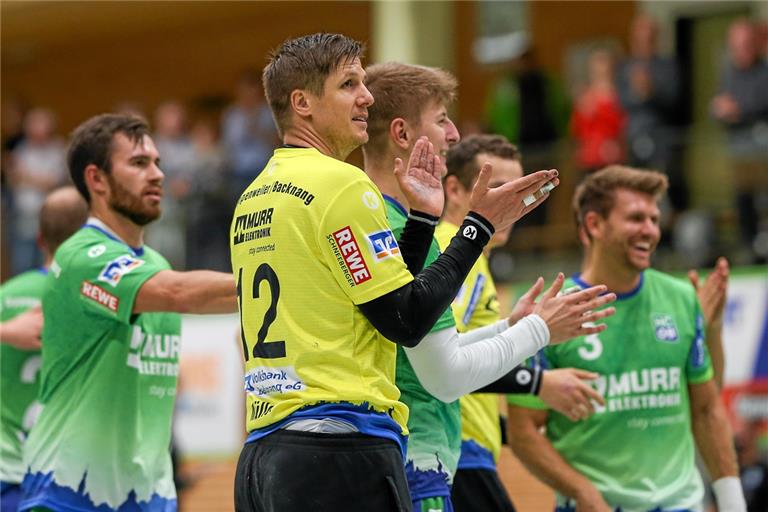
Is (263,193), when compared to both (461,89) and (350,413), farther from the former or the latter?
(461,89)

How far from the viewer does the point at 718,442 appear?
7340 millimetres

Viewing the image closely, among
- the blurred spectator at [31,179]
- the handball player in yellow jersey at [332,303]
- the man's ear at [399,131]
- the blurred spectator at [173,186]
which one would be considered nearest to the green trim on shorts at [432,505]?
the handball player in yellow jersey at [332,303]

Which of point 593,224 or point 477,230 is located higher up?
point 593,224

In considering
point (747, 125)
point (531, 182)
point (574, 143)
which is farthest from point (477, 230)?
point (574, 143)

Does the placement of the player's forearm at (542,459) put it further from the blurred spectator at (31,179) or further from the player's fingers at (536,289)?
the blurred spectator at (31,179)

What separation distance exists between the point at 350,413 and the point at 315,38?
4.45 ft

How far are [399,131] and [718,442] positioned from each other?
2.90 meters

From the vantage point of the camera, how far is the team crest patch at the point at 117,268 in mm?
6348

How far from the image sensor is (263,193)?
4.94m

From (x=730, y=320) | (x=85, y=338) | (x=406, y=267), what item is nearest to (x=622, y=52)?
(x=730, y=320)

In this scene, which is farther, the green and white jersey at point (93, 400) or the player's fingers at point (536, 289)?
the green and white jersey at point (93, 400)

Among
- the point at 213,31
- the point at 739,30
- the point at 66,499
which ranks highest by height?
the point at 213,31

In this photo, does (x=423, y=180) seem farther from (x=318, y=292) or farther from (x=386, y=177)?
(x=386, y=177)

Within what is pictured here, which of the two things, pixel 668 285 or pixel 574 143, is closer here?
pixel 668 285
